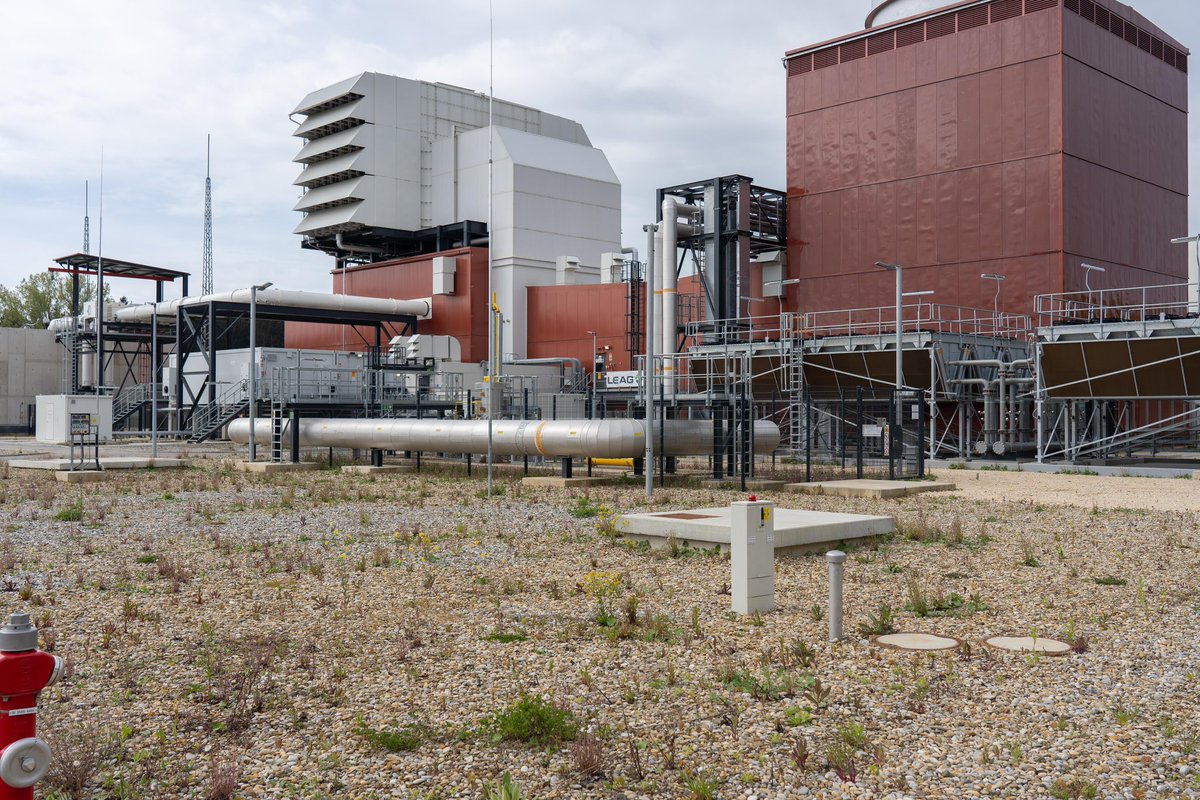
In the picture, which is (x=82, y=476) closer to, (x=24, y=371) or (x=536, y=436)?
(x=536, y=436)

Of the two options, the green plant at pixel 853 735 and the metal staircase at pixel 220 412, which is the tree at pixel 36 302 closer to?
the metal staircase at pixel 220 412

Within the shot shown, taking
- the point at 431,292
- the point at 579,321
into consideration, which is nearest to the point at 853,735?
the point at 579,321

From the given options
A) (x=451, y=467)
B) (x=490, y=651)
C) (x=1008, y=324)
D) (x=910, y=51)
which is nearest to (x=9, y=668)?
(x=490, y=651)

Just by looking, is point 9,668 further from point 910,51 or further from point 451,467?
point 910,51

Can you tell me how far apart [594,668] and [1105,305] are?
3970 centimetres

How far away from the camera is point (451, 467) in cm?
→ 3328

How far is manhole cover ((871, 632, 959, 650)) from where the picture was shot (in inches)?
348

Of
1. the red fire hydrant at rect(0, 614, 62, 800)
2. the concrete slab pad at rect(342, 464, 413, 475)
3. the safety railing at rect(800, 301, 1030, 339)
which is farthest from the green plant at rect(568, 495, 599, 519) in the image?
the safety railing at rect(800, 301, 1030, 339)

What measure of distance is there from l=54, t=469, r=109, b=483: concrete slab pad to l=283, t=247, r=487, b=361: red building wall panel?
32.4 meters

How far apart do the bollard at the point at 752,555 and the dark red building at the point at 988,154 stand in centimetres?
3384

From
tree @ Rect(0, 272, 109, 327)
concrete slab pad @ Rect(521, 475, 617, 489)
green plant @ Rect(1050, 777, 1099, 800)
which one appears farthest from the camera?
tree @ Rect(0, 272, 109, 327)

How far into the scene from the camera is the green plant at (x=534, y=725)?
658 centimetres

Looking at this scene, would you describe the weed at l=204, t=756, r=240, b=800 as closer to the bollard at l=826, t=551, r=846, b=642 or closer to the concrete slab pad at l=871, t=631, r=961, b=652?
the bollard at l=826, t=551, r=846, b=642

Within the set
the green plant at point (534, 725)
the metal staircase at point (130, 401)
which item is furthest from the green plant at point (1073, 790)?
the metal staircase at point (130, 401)
